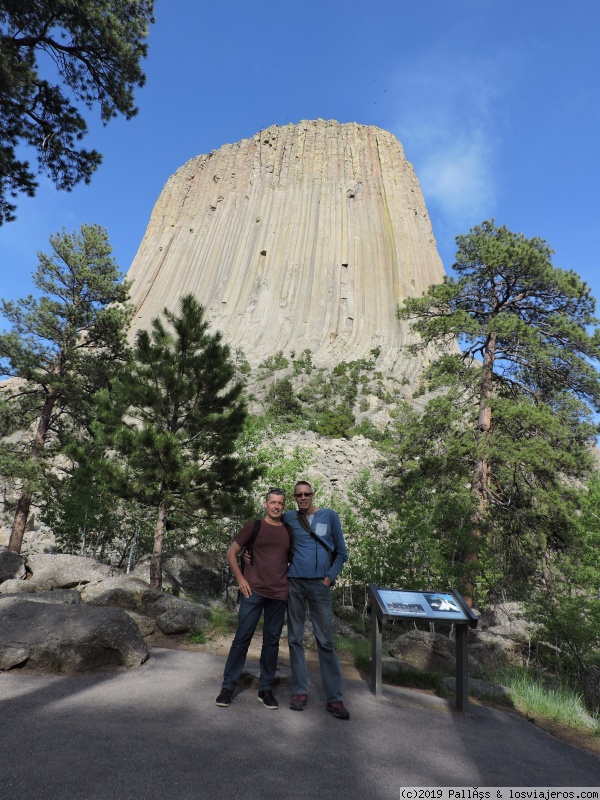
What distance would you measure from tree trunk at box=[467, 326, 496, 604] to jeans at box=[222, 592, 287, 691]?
23.7 ft

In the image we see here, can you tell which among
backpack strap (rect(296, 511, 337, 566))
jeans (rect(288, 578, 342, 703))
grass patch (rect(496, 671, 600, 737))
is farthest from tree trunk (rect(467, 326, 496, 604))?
jeans (rect(288, 578, 342, 703))

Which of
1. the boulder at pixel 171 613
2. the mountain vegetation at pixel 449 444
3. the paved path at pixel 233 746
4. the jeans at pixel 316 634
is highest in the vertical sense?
the mountain vegetation at pixel 449 444

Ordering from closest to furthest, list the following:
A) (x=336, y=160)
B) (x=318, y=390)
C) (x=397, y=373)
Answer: (x=318, y=390) < (x=397, y=373) < (x=336, y=160)

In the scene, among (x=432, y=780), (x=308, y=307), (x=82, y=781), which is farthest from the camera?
(x=308, y=307)

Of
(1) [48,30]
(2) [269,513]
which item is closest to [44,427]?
(1) [48,30]

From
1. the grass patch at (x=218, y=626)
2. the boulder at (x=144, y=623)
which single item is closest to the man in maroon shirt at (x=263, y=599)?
the boulder at (x=144, y=623)

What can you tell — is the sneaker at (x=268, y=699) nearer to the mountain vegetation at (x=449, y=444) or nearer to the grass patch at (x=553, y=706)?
the grass patch at (x=553, y=706)

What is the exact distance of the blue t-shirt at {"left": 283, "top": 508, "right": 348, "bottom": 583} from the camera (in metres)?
3.72

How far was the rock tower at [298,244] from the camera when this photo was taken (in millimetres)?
56500

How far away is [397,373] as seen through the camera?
48.1 m

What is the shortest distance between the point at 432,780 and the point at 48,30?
9317 mm

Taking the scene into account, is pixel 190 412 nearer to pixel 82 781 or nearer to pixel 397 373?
pixel 82 781

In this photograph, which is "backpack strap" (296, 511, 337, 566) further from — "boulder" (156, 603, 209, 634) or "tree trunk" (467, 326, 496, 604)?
"tree trunk" (467, 326, 496, 604)

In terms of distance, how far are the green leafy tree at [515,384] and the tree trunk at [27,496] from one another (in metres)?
10.5
